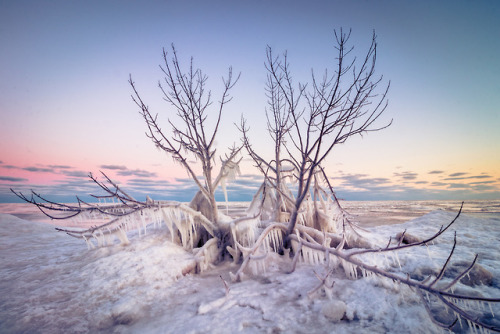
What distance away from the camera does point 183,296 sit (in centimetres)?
367

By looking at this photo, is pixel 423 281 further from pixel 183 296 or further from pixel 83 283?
pixel 83 283

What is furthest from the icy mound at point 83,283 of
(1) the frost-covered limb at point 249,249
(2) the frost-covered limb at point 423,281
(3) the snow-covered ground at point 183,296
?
(2) the frost-covered limb at point 423,281

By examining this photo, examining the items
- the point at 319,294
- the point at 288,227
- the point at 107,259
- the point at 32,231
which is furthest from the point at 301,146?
the point at 32,231

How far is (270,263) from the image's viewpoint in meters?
4.69

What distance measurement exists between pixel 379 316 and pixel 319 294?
0.84 metres

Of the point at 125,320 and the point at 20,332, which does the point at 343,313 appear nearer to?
the point at 125,320

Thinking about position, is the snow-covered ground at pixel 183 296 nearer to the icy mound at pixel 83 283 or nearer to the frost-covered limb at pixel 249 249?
the icy mound at pixel 83 283

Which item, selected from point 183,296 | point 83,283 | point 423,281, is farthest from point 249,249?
point 83,283

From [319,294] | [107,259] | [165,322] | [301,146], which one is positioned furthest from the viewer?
[107,259]

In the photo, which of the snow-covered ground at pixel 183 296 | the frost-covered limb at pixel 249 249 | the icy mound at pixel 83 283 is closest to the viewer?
the snow-covered ground at pixel 183 296

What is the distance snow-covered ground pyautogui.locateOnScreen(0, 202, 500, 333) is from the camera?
8.87 feet

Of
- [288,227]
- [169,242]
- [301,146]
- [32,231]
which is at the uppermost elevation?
[301,146]

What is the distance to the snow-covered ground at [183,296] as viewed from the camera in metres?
2.70

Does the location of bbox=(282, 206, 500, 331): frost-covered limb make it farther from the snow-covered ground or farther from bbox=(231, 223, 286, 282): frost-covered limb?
bbox=(231, 223, 286, 282): frost-covered limb
